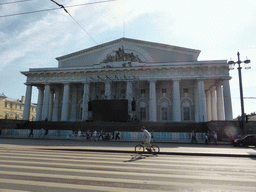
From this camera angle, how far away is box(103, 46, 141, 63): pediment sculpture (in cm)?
3922

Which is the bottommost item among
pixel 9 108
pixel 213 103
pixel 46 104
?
pixel 46 104

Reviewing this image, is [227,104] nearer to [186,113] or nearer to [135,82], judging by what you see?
[186,113]

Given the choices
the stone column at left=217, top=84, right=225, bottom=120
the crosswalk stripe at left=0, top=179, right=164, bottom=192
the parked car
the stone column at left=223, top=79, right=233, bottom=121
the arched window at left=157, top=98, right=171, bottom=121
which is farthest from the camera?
the arched window at left=157, top=98, right=171, bottom=121

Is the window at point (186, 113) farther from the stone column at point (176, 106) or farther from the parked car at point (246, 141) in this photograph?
the parked car at point (246, 141)

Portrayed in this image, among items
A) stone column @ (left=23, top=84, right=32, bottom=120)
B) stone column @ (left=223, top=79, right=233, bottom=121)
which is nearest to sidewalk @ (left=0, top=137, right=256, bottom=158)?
stone column @ (left=223, top=79, right=233, bottom=121)

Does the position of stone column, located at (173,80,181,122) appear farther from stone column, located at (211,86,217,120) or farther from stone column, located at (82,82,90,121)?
stone column, located at (82,82,90,121)

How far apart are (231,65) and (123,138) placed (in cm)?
1623

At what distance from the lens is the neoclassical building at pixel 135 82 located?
115 ft

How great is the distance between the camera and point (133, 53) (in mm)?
40500

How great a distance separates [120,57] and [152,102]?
1209cm

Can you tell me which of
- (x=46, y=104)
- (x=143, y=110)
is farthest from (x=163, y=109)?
(x=46, y=104)

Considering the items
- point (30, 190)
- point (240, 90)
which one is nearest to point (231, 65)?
point (240, 90)

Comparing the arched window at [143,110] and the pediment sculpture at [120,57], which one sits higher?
the pediment sculpture at [120,57]

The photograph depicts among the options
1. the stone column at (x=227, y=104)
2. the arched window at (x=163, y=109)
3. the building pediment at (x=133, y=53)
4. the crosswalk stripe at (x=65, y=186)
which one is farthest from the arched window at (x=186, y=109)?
the crosswalk stripe at (x=65, y=186)
